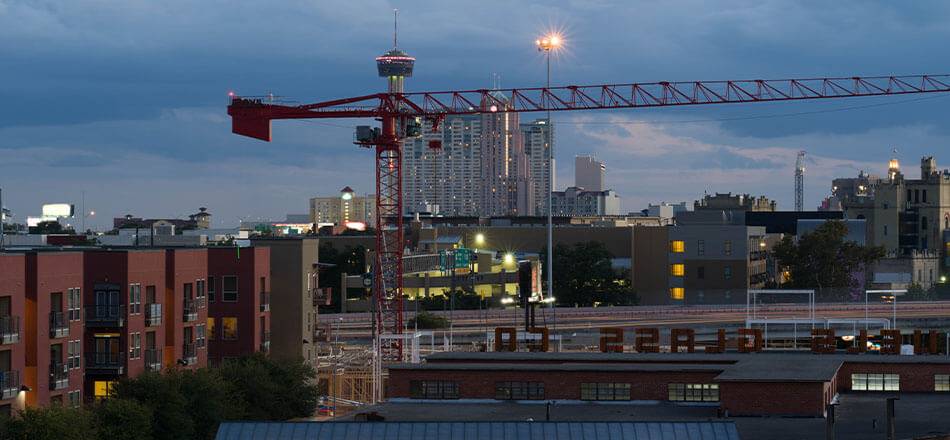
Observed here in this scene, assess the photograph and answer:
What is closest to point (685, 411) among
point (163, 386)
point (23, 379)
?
point (163, 386)

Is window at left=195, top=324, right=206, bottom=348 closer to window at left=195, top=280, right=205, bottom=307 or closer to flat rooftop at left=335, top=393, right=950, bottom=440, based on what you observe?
window at left=195, top=280, right=205, bottom=307

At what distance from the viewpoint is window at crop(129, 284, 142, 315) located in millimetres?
76688

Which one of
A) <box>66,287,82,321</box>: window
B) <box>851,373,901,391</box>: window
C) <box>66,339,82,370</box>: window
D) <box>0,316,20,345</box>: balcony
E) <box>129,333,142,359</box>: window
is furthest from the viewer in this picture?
<box>129,333,142,359</box>: window

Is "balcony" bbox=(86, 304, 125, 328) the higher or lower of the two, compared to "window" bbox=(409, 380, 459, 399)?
higher

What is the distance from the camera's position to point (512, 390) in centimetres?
6831

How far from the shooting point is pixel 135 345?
7706 centimetres

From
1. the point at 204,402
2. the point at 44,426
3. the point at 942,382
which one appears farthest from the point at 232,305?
the point at 942,382

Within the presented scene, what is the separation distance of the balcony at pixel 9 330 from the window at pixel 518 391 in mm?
19122

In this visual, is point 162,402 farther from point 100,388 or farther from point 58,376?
point 100,388

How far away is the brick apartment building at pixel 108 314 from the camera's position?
66.2 metres

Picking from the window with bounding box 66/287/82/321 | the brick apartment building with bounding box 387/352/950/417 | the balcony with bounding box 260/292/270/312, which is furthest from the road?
the brick apartment building with bounding box 387/352/950/417

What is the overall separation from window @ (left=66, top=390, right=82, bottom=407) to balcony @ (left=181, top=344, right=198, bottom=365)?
1154cm

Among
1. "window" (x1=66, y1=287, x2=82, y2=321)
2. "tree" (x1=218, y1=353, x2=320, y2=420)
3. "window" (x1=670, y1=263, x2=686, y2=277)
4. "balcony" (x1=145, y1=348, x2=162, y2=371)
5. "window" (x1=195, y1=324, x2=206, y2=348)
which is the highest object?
"window" (x1=66, y1=287, x2=82, y2=321)

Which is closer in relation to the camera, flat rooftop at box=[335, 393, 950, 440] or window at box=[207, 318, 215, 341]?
flat rooftop at box=[335, 393, 950, 440]
